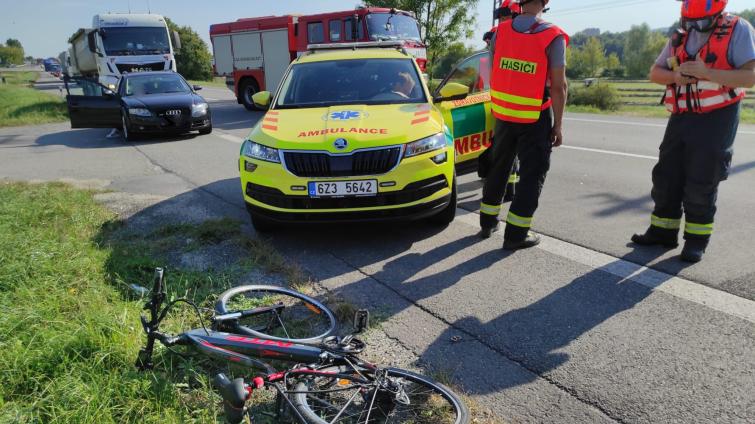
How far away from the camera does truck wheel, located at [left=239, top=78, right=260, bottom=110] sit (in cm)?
1998

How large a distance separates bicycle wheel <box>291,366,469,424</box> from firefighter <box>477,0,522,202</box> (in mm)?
2910

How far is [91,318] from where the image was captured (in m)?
2.93

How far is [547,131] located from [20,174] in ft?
26.7

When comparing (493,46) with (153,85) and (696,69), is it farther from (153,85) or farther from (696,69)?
(153,85)

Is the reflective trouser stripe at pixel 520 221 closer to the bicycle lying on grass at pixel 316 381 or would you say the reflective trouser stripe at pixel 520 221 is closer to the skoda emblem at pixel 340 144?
the skoda emblem at pixel 340 144

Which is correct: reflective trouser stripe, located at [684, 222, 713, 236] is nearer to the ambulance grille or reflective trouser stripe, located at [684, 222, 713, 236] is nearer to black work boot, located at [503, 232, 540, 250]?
black work boot, located at [503, 232, 540, 250]

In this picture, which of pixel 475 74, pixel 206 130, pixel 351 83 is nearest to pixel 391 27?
pixel 206 130

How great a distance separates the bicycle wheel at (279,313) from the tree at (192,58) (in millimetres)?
57648

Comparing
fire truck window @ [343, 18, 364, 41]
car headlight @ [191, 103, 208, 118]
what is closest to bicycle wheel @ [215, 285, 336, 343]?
car headlight @ [191, 103, 208, 118]

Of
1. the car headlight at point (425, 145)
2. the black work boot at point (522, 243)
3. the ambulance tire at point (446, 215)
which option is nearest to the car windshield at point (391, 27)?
the ambulance tire at point (446, 215)

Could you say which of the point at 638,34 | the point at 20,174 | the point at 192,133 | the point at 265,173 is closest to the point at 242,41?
the point at 192,133

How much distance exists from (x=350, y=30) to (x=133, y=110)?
708 cm

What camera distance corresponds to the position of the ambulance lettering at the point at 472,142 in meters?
5.44

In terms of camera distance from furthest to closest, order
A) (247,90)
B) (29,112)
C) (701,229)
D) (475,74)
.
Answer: (247,90)
(29,112)
(475,74)
(701,229)
